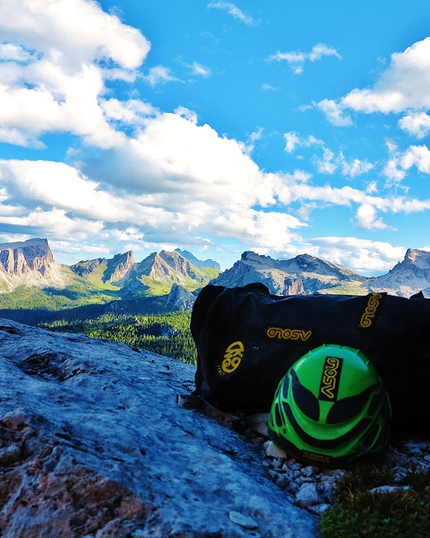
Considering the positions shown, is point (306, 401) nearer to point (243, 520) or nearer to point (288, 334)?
point (288, 334)

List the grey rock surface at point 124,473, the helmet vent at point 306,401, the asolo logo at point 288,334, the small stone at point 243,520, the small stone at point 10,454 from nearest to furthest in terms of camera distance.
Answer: the grey rock surface at point 124,473 → the small stone at point 243,520 → the small stone at point 10,454 → the helmet vent at point 306,401 → the asolo logo at point 288,334

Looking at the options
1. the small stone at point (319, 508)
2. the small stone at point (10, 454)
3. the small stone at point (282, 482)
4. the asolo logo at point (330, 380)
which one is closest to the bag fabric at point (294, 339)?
the asolo logo at point (330, 380)

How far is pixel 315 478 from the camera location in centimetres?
473

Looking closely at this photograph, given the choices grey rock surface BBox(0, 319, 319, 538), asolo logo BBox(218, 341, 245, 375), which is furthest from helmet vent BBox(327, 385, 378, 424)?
asolo logo BBox(218, 341, 245, 375)

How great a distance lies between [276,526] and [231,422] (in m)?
3.20

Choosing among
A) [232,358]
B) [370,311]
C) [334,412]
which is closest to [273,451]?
[334,412]

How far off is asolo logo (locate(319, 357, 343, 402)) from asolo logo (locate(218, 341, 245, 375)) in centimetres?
188

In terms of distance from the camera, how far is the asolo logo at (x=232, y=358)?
6625 millimetres

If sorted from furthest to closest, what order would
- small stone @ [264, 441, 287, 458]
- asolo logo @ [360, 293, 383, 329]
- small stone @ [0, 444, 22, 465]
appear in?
1. asolo logo @ [360, 293, 383, 329]
2. small stone @ [264, 441, 287, 458]
3. small stone @ [0, 444, 22, 465]

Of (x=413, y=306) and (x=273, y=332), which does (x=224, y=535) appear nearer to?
(x=273, y=332)

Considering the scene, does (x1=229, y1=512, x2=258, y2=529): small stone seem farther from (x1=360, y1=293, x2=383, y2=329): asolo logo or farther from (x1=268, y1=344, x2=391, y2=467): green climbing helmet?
(x1=360, y1=293, x2=383, y2=329): asolo logo

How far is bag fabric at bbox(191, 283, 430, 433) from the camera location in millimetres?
5707

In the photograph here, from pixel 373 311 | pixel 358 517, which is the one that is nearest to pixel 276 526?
pixel 358 517

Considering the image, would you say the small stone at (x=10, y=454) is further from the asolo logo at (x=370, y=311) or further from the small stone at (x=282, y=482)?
the asolo logo at (x=370, y=311)
